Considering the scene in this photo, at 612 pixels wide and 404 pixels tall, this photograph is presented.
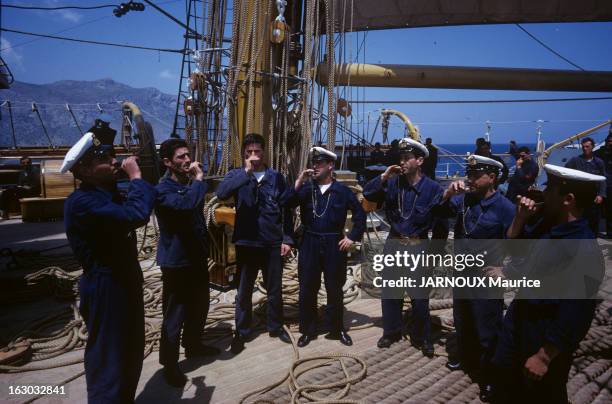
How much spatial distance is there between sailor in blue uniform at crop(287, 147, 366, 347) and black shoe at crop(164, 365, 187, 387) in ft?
3.26

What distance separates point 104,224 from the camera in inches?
68.4

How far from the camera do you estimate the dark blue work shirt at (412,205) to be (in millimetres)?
2953

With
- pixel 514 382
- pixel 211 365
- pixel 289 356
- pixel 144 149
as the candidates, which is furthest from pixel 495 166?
pixel 144 149

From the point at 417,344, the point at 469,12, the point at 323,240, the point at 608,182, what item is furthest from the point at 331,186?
the point at 469,12

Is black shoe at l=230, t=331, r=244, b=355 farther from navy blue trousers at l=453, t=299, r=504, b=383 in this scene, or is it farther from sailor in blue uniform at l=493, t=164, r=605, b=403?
sailor in blue uniform at l=493, t=164, r=605, b=403

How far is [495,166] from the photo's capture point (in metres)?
2.56

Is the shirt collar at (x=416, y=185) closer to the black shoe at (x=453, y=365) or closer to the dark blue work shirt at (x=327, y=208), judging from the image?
the dark blue work shirt at (x=327, y=208)

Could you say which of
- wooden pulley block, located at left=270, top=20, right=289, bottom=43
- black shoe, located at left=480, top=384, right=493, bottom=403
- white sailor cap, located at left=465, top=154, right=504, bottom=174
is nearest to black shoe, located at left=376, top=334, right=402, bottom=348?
black shoe, located at left=480, top=384, right=493, bottom=403

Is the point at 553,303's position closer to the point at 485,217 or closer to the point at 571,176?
the point at 571,176

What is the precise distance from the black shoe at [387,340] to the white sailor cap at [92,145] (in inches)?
95.2

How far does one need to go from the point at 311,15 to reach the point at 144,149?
2.71 metres

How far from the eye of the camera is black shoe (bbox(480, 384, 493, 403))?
7.58ft

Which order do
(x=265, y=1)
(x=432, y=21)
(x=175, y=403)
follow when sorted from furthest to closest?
(x=432, y=21) < (x=265, y=1) < (x=175, y=403)

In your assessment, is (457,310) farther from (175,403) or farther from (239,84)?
(239,84)
